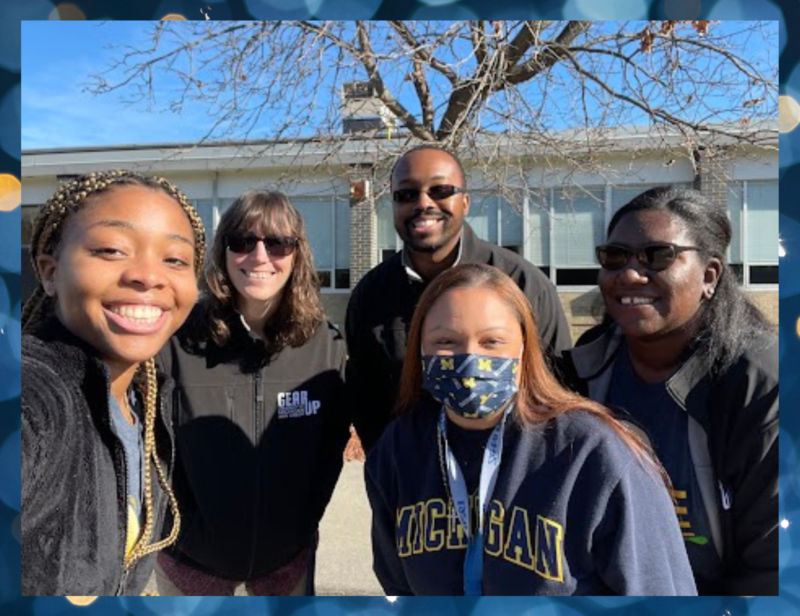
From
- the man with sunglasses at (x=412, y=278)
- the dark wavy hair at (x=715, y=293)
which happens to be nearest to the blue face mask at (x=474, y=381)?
the man with sunglasses at (x=412, y=278)

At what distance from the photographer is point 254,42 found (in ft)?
8.36

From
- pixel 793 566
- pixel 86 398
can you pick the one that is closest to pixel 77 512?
pixel 86 398

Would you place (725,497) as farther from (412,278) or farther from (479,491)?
(412,278)

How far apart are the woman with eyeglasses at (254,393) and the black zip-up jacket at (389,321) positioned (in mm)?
71

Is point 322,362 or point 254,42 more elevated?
point 254,42

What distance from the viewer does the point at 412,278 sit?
256cm

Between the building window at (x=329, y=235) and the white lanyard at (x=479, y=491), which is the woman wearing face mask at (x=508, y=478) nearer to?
the white lanyard at (x=479, y=491)

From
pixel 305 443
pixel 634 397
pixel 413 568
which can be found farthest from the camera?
pixel 305 443

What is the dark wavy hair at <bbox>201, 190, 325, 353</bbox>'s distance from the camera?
97.7 inches

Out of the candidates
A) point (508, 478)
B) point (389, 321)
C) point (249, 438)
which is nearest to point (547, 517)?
point (508, 478)

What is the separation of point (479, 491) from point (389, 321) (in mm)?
708

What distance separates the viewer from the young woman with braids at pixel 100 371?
2.05m

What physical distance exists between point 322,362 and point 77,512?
893 millimetres

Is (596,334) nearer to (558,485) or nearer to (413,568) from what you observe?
(558,485)
